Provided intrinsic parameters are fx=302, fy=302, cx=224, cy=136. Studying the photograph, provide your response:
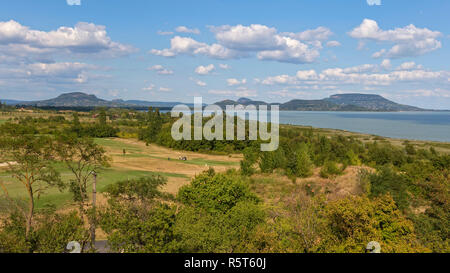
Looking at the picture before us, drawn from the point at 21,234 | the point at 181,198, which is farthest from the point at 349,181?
the point at 21,234

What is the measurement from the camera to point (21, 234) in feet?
64.6

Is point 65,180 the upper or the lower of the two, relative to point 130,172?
upper

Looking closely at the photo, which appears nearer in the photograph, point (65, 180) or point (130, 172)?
point (65, 180)

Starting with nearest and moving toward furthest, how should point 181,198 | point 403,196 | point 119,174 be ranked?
1. point 181,198
2. point 403,196
3. point 119,174

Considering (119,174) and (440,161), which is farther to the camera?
(119,174)

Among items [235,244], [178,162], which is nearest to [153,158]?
[178,162]

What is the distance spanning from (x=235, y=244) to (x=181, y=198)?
12.8m

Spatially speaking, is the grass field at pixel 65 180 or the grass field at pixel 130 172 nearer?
the grass field at pixel 65 180

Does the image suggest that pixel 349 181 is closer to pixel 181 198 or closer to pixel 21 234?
pixel 181 198

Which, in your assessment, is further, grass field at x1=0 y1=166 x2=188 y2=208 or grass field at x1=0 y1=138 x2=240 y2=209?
grass field at x1=0 y1=138 x2=240 y2=209
